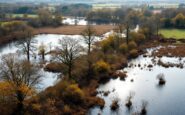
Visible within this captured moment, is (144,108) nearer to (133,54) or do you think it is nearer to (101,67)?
(101,67)

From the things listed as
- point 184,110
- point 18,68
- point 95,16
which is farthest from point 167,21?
point 18,68

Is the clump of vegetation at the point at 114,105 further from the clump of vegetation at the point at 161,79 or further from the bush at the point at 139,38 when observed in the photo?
the bush at the point at 139,38

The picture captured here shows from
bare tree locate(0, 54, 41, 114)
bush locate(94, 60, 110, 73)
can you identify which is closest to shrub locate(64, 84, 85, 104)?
bare tree locate(0, 54, 41, 114)

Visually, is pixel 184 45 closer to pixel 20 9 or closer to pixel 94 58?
pixel 94 58

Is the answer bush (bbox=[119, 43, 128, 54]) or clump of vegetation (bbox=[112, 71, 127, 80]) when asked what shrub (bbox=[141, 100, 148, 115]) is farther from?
bush (bbox=[119, 43, 128, 54])

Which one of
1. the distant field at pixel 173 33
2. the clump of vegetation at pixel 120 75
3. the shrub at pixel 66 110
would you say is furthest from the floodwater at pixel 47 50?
the distant field at pixel 173 33

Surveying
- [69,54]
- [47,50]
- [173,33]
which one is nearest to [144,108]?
[69,54]

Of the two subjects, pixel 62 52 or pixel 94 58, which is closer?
pixel 62 52
